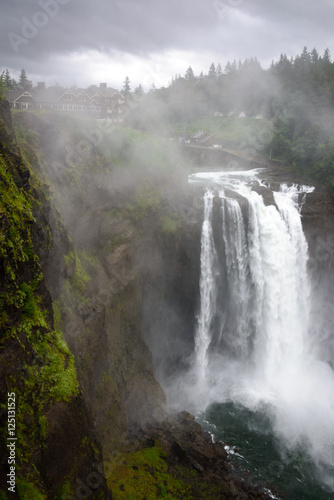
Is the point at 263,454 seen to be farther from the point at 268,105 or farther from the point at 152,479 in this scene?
the point at 268,105

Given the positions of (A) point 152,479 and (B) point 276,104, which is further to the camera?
(B) point 276,104

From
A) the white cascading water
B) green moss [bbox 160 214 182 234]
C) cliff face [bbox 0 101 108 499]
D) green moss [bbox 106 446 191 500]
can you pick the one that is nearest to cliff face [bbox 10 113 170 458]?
green moss [bbox 106 446 191 500]

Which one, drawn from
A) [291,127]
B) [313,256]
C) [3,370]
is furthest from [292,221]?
[3,370]

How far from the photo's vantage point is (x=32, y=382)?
7992 millimetres

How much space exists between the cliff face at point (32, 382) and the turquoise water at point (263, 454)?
31.4 ft

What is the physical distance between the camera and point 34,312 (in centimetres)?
868

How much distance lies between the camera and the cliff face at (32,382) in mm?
7359

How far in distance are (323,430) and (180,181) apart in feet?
55.4

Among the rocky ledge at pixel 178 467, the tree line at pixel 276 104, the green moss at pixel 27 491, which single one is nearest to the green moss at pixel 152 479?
the rocky ledge at pixel 178 467

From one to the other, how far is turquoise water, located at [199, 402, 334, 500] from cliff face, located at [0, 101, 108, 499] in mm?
9561

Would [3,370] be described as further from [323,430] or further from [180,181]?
[180,181]

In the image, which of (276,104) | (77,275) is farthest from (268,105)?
(77,275)

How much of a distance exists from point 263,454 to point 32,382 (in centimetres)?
1354

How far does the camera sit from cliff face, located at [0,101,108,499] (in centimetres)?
736
